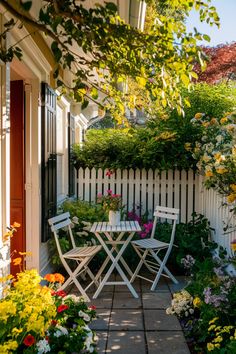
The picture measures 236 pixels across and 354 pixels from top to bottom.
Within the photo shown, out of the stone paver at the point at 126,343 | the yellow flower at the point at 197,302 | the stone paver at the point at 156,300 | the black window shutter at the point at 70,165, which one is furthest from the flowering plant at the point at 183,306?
the black window shutter at the point at 70,165

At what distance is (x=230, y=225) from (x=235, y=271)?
0.55m

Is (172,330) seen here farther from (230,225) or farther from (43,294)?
(43,294)

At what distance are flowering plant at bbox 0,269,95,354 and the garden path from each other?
70 cm

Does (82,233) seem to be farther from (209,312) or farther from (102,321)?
(209,312)

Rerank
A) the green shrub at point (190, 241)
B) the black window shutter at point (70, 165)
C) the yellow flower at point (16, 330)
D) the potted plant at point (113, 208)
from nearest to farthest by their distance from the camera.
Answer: the yellow flower at point (16, 330) → the potted plant at point (113, 208) → the green shrub at point (190, 241) → the black window shutter at point (70, 165)

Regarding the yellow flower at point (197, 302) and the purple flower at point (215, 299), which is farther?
the yellow flower at point (197, 302)

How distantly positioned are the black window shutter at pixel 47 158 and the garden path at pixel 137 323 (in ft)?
3.38

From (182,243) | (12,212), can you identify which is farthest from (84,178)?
(12,212)

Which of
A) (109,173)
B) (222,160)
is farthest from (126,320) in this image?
(109,173)

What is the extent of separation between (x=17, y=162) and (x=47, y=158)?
366 millimetres

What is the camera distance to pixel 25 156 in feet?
14.3

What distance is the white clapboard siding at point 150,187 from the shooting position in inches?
273

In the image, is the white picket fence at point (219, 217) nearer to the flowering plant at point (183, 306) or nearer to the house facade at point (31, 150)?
the flowering plant at point (183, 306)

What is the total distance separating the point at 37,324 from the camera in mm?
2057
